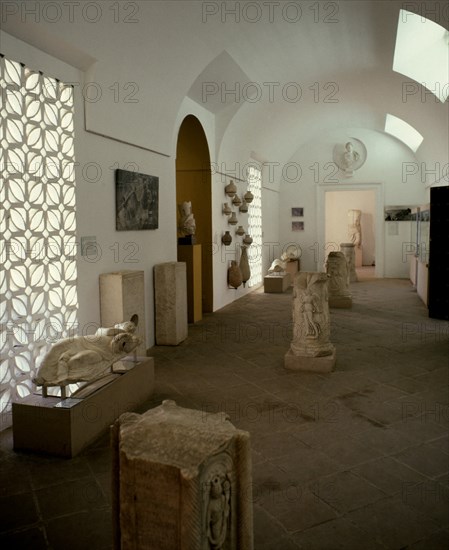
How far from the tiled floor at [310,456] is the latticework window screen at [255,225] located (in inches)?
278

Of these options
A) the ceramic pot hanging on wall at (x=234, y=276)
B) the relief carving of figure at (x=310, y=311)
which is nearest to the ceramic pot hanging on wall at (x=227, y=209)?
the ceramic pot hanging on wall at (x=234, y=276)

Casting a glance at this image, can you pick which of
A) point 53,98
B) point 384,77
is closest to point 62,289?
point 53,98

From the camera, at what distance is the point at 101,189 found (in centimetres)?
660

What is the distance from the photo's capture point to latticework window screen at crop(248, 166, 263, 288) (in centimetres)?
1494

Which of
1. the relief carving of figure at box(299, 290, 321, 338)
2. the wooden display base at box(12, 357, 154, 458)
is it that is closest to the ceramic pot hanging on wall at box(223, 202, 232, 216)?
the relief carving of figure at box(299, 290, 321, 338)

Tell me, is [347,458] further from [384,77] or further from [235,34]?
[384,77]

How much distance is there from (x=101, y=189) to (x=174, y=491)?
17.1ft

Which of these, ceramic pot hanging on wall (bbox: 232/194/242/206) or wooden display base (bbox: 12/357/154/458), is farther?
ceramic pot hanging on wall (bbox: 232/194/242/206)

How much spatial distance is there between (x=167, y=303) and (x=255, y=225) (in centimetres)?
775

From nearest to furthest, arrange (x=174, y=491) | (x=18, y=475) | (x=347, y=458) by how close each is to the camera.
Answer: (x=174, y=491), (x=18, y=475), (x=347, y=458)

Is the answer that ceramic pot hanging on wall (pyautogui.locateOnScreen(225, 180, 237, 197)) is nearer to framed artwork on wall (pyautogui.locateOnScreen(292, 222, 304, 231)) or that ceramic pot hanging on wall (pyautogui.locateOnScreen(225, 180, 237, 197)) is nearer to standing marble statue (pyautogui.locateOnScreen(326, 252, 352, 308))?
standing marble statue (pyautogui.locateOnScreen(326, 252, 352, 308))

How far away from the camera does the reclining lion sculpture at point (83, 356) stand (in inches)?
175

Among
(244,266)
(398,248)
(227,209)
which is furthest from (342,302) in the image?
(398,248)

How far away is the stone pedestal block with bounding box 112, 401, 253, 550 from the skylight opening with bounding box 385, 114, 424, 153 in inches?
587
